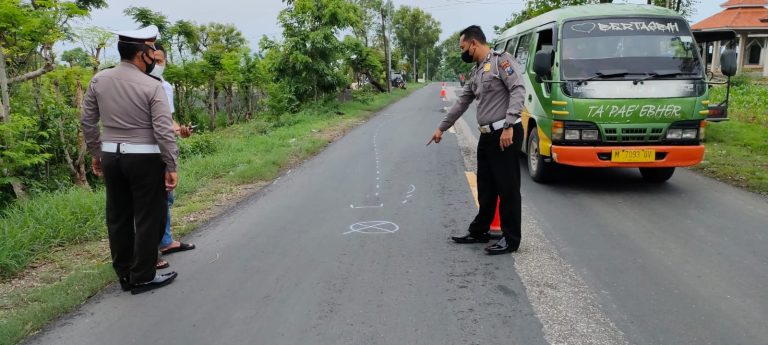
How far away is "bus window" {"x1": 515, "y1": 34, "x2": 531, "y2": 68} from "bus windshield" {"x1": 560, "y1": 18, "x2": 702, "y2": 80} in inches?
49.2

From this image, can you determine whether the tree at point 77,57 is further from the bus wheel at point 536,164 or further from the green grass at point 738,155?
the green grass at point 738,155

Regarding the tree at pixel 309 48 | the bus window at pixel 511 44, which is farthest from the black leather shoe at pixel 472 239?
the tree at pixel 309 48

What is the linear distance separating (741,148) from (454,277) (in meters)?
8.63

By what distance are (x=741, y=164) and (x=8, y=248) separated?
9719 mm

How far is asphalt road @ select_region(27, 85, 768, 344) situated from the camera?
134 inches

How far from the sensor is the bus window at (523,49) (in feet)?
27.6

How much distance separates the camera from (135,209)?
4094 mm

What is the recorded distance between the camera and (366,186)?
25.2 feet

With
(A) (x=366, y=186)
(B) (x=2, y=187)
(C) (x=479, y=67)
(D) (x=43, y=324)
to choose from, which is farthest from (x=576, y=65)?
(B) (x=2, y=187)

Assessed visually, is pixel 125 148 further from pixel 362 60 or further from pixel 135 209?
pixel 362 60

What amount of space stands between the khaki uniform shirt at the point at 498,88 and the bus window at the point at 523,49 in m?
3.83

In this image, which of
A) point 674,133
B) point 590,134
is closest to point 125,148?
point 590,134

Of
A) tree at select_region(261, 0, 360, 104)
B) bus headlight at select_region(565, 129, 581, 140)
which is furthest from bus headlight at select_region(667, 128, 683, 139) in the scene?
tree at select_region(261, 0, 360, 104)

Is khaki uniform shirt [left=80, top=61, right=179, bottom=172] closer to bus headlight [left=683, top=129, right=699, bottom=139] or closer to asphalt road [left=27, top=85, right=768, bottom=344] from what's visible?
asphalt road [left=27, top=85, right=768, bottom=344]
